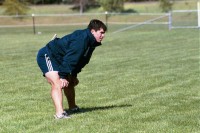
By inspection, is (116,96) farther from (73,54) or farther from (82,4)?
(82,4)

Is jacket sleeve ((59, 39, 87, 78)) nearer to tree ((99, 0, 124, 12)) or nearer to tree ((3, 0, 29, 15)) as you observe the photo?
tree ((3, 0, 29, 15))

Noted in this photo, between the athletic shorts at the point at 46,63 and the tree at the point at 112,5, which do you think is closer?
the athletic shorts at the point at 46,63

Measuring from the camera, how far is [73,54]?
7855mm

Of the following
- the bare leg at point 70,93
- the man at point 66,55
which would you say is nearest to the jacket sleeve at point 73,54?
the man at point 66,55

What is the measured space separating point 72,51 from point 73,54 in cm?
5

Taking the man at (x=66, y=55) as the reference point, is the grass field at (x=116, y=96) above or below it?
below

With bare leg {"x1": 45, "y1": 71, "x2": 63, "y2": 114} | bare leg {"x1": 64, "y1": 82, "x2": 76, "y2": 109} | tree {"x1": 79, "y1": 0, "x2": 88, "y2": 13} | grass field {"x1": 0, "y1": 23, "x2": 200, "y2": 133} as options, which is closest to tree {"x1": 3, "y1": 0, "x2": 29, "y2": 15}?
tree {"x1": 79, "y1": 0, "x2": 88, "y2": 13}

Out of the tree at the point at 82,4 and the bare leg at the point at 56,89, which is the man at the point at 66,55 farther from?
the tree at the point at 82,4

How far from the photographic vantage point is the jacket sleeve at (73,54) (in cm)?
786

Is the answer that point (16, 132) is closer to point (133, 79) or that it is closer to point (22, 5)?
point (133, 79)

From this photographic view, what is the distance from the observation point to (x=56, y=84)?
8.09m

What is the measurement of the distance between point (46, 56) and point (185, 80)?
571cm

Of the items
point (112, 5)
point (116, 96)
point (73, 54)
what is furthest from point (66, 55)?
point (112, 5)

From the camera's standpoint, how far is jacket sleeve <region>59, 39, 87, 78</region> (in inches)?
309
